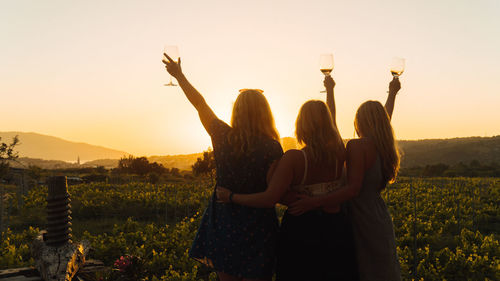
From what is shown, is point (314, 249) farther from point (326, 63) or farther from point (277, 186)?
point (326, 63)

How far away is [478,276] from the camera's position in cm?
581

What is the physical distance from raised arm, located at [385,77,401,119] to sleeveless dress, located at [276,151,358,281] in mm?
1225

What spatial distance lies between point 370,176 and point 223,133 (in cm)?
101

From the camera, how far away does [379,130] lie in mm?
2383

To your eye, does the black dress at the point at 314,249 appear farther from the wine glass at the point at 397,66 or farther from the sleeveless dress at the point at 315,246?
the wine glass at the point at 397,66

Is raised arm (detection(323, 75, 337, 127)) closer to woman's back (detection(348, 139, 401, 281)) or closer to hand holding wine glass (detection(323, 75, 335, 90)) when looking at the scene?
hand holding wine glass (detection(323, 75, 335, 90))

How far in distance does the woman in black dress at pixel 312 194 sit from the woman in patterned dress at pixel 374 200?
7.0 inches

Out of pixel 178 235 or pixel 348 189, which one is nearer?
pixel 348 189

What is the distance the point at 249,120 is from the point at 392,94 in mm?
1628

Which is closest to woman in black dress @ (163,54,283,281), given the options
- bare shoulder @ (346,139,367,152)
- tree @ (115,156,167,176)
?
bare shoulder @ (346,139,367,152)

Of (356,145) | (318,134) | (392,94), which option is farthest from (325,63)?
(318,134)

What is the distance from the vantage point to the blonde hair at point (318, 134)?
2.13m

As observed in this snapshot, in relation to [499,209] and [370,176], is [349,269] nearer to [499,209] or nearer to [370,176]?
[370,176]

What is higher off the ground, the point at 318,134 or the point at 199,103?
the point at 199,103
